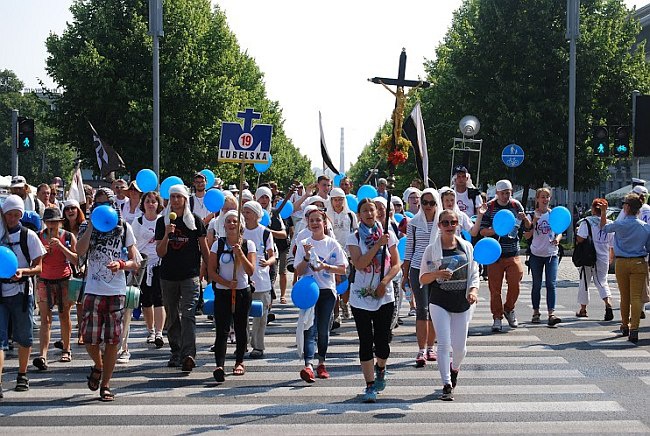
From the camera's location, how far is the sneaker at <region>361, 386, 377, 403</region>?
9.01m

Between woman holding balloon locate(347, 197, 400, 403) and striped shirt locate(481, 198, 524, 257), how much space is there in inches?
159

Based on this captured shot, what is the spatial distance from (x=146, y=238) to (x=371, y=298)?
3985 millimetres

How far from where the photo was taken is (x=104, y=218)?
898cm

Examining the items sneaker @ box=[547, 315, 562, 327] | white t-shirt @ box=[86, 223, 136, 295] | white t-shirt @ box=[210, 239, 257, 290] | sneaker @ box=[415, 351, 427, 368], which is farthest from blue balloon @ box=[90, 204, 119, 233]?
sneaker @ box=[547, 315, 562, 327]

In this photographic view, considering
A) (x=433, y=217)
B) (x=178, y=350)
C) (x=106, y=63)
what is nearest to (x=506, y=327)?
(x=433, y=217)

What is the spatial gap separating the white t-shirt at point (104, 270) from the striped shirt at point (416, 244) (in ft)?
10.8

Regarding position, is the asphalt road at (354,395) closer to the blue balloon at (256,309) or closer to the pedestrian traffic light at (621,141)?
the blue balloon at (256,309)

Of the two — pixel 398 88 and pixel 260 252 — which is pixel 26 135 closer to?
pixel 260 252

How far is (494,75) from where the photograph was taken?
1698 inches

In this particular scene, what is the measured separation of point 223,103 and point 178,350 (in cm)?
3110

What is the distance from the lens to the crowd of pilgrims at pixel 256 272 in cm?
909

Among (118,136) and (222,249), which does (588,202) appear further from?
(222,249)

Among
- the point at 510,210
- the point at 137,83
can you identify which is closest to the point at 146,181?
the point at 510,210

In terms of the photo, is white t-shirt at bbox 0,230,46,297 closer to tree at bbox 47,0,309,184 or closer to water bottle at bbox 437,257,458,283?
water bottle at bbox 437,257,458,283
